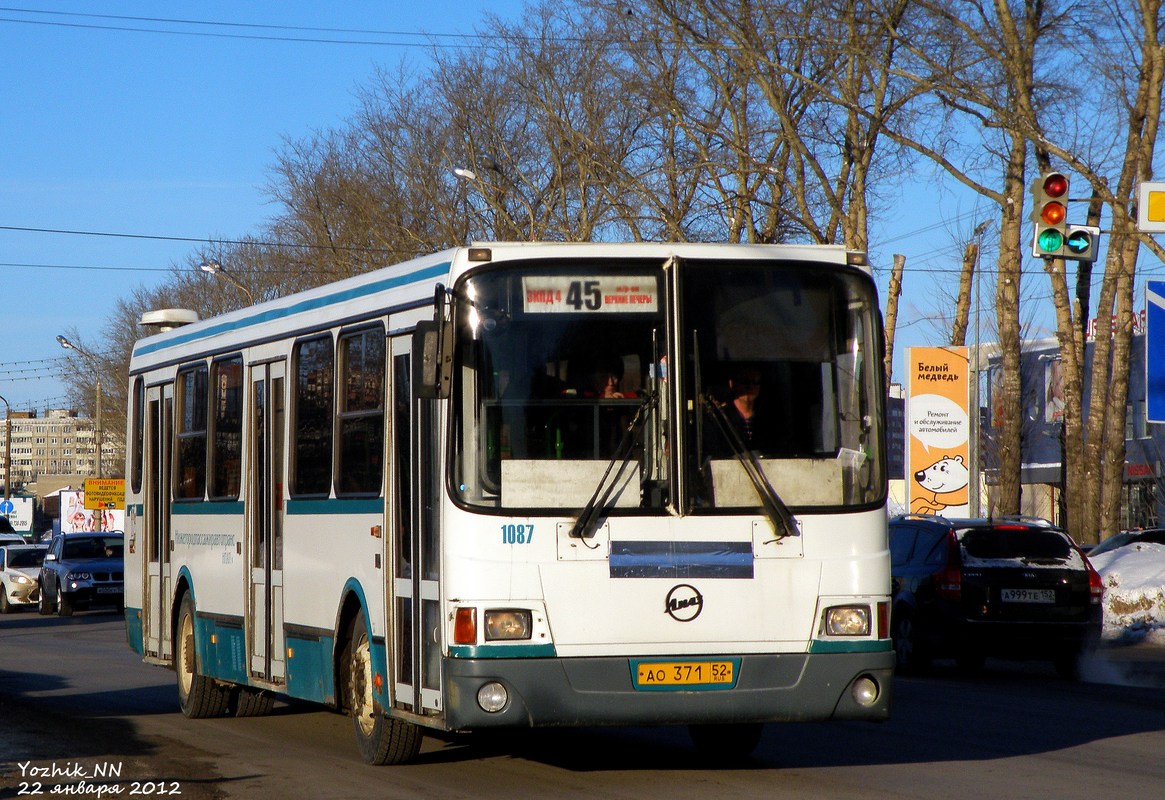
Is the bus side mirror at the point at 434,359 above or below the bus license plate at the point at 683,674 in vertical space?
above

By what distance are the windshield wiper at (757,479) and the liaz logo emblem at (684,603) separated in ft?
1.74

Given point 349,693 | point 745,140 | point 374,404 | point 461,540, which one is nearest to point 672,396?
point 461,540

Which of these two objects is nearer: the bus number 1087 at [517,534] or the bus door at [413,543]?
the bus number 1087 at [517,534]

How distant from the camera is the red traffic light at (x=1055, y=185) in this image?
18562mm

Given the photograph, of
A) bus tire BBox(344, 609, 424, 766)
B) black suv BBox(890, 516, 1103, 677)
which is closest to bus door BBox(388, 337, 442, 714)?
bus tire BBox(344, 609, 424, 766)

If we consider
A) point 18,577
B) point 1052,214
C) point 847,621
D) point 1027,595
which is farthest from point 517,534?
point 18,577

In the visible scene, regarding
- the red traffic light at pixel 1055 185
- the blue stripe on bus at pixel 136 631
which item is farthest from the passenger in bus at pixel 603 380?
the red traffic light at pixel 1055 185

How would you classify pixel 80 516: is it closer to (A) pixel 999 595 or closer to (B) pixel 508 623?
(A) pixel 999 595

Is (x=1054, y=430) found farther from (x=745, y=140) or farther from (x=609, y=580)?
(x=609, y=580)

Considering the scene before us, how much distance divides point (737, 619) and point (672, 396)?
3.91ft

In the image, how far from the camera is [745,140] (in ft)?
120

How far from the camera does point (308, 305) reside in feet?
37.9

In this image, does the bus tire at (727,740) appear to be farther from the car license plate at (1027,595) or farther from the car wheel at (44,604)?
the car wheel at (44,604)

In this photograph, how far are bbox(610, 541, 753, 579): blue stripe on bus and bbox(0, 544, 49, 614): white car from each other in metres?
30.4
